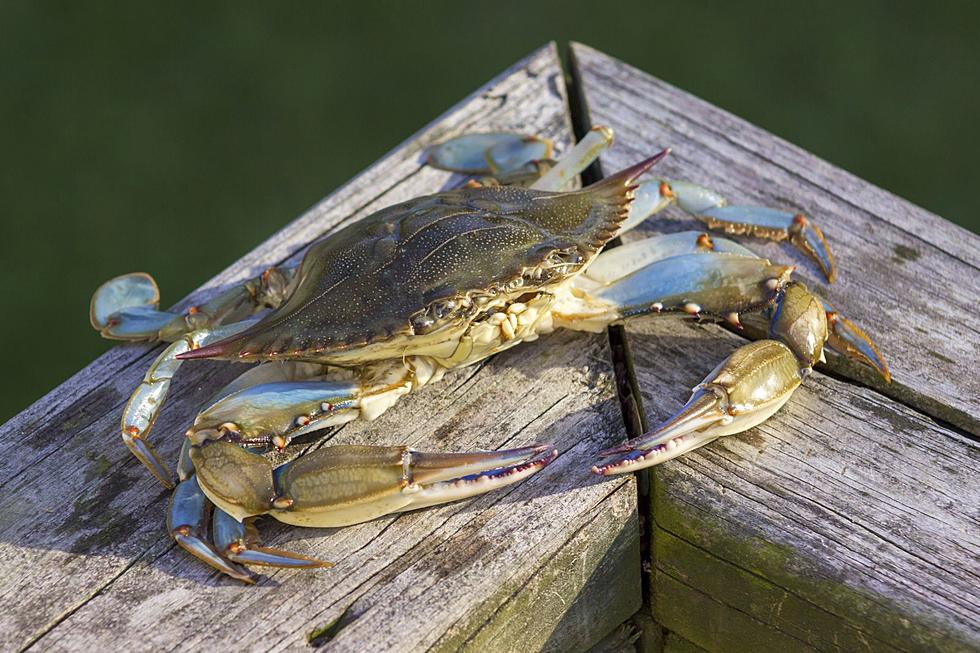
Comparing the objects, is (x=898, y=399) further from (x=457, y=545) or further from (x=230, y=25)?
(x=230, y=25)

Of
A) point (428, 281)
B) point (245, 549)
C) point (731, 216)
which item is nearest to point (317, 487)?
point (245, 549)

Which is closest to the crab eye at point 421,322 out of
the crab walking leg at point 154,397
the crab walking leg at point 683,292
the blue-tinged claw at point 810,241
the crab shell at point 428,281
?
the crab shell at point 428,281

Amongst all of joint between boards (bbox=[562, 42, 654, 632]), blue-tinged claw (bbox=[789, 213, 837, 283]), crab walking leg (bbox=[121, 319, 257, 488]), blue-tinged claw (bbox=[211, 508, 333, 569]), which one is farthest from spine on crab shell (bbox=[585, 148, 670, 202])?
blue-tinged claw (bbox=[211, 508, 333, 569])

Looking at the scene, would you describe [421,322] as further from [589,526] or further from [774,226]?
[774,226]

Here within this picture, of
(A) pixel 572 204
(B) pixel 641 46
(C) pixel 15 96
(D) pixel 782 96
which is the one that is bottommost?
(D) pixel 782 96

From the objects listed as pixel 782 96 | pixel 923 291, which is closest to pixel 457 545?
pixel 923 291

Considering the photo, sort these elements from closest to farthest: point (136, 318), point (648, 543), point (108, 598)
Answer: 1. point (108, 598)
2. point (648, 543)
3. point (136, 318)

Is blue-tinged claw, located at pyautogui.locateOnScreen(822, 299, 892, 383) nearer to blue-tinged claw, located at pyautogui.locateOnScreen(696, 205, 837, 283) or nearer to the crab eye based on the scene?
blue-tinged claw, located at pyautogui.locateOnScreen(696, 205, 837, 283)

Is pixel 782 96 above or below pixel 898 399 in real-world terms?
below

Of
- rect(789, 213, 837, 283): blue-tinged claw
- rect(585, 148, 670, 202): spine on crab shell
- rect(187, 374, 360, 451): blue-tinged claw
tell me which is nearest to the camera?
rect(187, 374, 360, 451): blue-tinged claw
